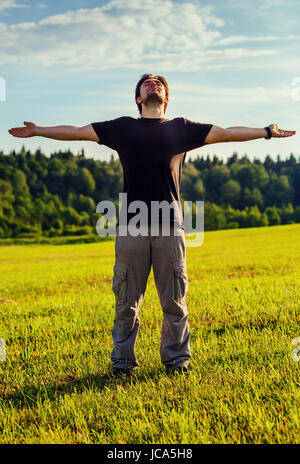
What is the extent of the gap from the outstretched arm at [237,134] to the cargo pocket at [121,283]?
1.63 m

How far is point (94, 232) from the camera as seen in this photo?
335 ft

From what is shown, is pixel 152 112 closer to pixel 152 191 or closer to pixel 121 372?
pixel 152 191

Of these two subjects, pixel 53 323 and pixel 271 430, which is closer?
pixel 271 430

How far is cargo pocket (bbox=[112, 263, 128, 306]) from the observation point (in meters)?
4.66

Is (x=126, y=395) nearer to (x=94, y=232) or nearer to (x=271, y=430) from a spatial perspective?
(x=271, y=430)

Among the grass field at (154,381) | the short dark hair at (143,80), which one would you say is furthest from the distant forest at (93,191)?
the short dark hair at (143,80)

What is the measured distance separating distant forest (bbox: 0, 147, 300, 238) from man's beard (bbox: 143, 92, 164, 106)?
314ft

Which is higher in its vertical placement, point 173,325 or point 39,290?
point 173,325

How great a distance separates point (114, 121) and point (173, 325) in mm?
2292

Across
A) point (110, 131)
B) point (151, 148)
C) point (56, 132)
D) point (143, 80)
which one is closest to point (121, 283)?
point (151, 148)

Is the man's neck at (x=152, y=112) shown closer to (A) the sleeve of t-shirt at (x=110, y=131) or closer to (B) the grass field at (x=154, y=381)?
(A) the sleeve of t-shirt at (x=110, y=131)

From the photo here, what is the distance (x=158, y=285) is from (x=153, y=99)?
201 cm

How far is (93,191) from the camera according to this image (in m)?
129
